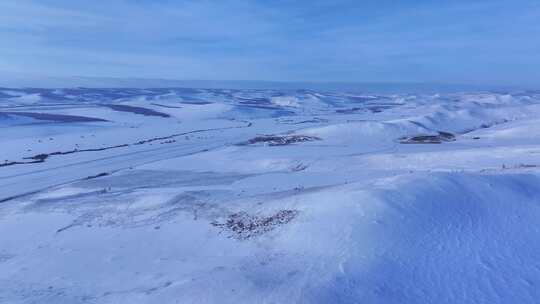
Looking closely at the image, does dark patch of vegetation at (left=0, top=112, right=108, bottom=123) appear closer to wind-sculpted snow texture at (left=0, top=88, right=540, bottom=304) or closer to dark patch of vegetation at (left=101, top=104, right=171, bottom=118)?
dark patch of vegetation at (left=101, top=104, right=171, bottom=118)

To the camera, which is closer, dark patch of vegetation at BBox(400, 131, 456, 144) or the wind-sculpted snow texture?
the wind-sculpted snow texture

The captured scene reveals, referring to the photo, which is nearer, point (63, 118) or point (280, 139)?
point (280, 139)

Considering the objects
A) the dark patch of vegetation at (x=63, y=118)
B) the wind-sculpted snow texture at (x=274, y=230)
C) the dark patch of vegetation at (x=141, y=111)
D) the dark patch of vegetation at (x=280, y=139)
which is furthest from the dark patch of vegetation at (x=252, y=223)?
the dark patch of vegetation at (x=141, y=111)

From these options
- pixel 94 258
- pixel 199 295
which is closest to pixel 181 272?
pixel 199 295

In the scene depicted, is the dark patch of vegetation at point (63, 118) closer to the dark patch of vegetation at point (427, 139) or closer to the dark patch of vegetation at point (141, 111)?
the dark patch of vegetation at point (141, 111)

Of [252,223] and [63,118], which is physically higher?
[252,223]

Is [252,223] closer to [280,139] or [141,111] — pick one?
[280,139]

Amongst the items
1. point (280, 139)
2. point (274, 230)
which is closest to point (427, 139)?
point (280, 139)

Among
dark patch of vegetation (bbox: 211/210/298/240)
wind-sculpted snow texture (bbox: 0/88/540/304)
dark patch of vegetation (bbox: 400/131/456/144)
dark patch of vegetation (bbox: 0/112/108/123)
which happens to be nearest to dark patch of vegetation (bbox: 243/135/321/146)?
dark patch of vegetation (bbox: 400/131/456/144)
